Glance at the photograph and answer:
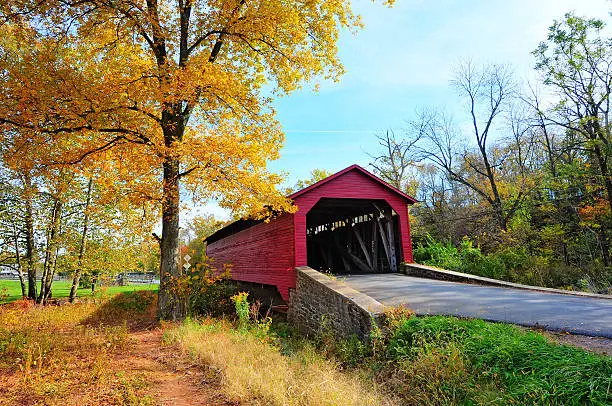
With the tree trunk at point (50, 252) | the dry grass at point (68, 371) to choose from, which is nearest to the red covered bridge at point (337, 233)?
the dry grass at point (68, 371)

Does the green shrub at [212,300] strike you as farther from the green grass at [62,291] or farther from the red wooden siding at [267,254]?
the green grass at [62,291]

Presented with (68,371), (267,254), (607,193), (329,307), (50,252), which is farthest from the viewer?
(50,252)

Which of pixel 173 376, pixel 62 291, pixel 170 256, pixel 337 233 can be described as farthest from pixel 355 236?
pixel 62 291

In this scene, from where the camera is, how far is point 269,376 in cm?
466

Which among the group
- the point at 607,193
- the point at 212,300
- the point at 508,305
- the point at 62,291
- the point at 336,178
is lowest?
the point at 62,291

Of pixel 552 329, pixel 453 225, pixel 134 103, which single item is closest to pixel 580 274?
pixel 453 225

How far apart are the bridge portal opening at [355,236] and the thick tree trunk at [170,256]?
5073mm

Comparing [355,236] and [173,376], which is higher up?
[355,236]

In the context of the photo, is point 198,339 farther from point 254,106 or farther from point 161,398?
point 254,106

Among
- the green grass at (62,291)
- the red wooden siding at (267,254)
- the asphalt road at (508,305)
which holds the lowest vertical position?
the green grass at (62,291)

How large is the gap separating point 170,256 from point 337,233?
33.2 ft

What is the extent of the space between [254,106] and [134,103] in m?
3.17

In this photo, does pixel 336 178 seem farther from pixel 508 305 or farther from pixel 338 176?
pixel 508 305

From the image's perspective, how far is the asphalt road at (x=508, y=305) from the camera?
525cm
